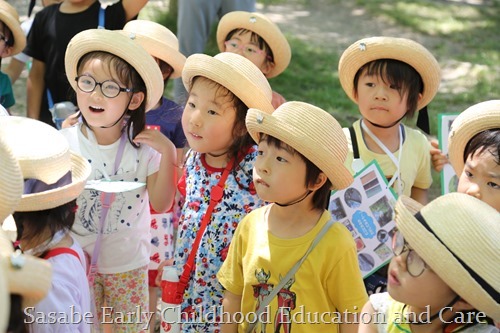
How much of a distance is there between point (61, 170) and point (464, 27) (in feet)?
35.3

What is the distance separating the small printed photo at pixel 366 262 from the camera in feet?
12.8

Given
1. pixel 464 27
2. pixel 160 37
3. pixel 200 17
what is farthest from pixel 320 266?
pixel 464 27

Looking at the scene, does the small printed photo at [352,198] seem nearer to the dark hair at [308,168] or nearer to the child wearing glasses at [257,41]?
the dark hair at [308,168]

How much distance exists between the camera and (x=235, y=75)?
12.0 ft

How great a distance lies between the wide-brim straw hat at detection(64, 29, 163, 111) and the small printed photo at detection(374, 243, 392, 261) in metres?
1.37

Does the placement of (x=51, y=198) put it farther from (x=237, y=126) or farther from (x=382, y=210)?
(x=382, y=210)

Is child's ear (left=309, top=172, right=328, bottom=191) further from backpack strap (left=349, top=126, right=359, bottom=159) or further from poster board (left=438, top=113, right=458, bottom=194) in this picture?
poster board (left=438, top=113, right=458, bottom=194)

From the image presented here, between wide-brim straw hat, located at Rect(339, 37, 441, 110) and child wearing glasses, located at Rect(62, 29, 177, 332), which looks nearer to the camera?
child wearing glasses, located at Rect(62, 29, 177, 332)

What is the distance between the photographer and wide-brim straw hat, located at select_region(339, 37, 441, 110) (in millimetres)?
4105

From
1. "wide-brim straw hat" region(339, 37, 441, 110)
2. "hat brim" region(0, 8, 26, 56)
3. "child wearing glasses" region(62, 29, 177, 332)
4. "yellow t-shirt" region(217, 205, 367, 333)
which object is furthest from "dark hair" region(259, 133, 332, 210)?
"hat brim" region(0, 8, 26, 56)

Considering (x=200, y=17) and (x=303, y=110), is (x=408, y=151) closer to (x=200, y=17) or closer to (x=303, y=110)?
(x=303, y=110)

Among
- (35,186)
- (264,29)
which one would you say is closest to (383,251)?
(35,186)

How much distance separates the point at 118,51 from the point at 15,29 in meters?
1.28

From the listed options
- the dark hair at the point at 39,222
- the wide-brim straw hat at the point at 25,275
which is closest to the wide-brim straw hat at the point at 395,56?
the dark hair at the point at 39,222
